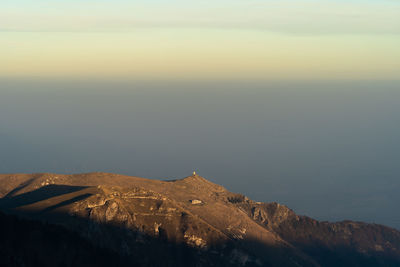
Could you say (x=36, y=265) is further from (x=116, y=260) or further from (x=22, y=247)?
(x=116, y=260)

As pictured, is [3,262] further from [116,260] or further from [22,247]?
[116,260]

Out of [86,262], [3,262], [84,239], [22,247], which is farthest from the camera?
[84,239]

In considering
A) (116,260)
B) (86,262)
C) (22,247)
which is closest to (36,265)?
(22,247)

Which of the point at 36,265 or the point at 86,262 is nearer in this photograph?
the point at 36,265

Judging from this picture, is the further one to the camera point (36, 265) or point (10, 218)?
point (10, 218)

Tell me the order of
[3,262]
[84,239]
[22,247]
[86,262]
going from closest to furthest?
1. [3,262]
2. [22,247]
3. [86,262]
4. [84,239]

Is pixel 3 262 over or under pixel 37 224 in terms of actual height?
under

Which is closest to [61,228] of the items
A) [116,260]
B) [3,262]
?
[116,260]

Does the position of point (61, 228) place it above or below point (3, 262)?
above

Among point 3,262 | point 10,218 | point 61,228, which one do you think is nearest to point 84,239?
point 61,228
